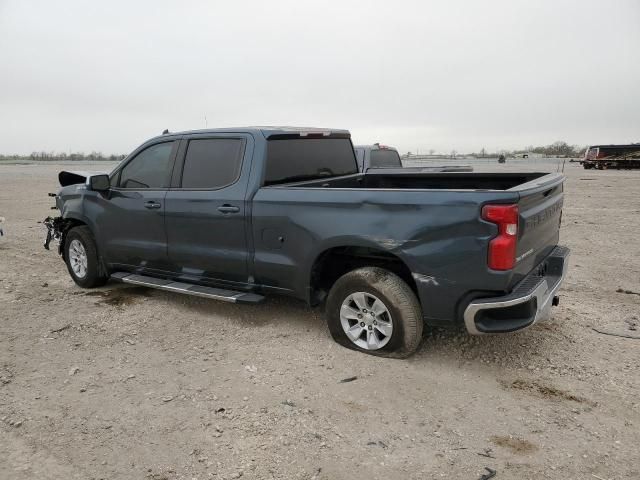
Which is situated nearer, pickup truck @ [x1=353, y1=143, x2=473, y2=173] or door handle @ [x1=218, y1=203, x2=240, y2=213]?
door handle @ [x1=218, y1=203, x2=240, y2=213]

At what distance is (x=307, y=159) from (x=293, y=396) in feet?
8.19

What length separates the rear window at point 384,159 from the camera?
10219 millimetres

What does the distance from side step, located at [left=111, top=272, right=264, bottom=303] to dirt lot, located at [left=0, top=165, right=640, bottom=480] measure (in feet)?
0.99

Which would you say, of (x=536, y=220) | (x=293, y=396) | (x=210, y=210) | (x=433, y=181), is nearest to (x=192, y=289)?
(x=210, y=210)

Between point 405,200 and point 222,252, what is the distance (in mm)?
1947

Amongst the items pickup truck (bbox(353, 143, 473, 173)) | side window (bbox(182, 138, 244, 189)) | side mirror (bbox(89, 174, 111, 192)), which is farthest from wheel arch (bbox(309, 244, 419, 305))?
pickup truck (bbox(353, 143, 473, 173))

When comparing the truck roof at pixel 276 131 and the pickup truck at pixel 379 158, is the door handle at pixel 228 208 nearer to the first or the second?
the truck roof at pixel 276 131

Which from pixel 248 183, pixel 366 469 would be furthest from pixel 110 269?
pixel 366 469

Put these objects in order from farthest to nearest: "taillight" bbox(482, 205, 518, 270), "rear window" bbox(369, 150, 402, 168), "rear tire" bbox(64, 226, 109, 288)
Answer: "rear window" bbox(369, 150, 402, 168), "rear tire" bbox(64, 226, 109, 288), "taillight" bbox(482, 205, 518, 270)

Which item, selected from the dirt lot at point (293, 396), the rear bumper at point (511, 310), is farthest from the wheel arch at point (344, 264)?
the rear bumper at point (511, 310)

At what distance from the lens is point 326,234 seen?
4.19 metres

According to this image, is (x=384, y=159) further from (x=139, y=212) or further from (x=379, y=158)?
(x=139, y=212)

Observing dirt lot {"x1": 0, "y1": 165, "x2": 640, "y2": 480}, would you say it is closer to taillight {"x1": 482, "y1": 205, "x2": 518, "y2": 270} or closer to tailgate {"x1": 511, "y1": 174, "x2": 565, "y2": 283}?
→ tailgate {"x1": 511, "y1": 174, "x2": 565, "y2": 283}

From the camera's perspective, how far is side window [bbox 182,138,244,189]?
487cm
